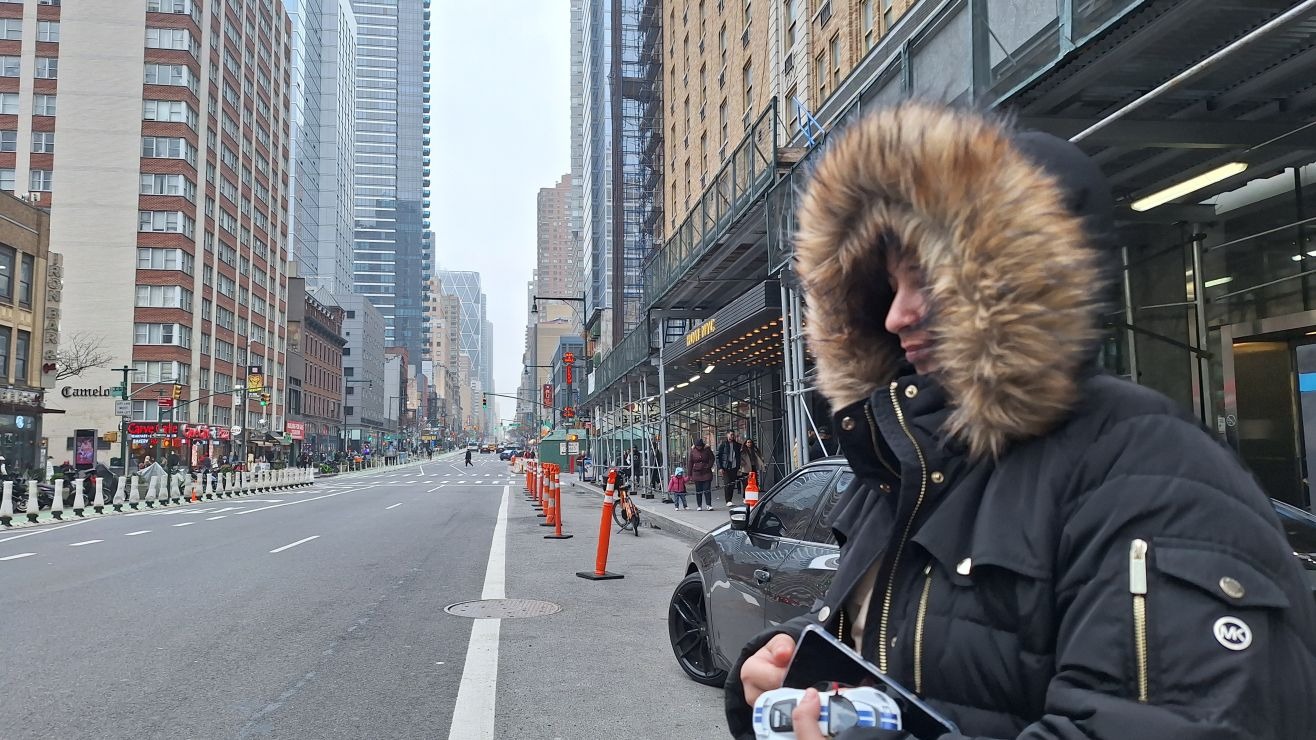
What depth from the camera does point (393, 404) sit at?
155 metres

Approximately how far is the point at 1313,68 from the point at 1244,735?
28.0ft

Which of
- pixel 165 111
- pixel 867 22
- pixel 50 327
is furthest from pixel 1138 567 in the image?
pixel 165 111

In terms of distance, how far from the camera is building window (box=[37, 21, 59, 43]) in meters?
60.2

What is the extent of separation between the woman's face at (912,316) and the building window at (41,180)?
72874 mm

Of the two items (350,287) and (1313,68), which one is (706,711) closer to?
(1313,68)

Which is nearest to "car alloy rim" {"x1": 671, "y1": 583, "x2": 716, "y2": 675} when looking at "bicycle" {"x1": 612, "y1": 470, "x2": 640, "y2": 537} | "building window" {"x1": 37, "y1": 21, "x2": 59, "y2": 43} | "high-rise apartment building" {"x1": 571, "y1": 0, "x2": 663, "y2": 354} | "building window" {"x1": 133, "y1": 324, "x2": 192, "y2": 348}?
"bicycle" {"x1": 612, "y1": 470, "x2": 640, "y2": 537}

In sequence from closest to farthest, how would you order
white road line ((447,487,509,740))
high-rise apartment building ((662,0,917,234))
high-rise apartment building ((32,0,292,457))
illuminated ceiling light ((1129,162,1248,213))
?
white road line ((447,487,509,740))
illuminated ceiling light ((1129,162,1248,213))
high-rise apartment building ((662,0,917,234))
high-rise apartment building ((32,0,292,457))

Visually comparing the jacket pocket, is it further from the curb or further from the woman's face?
the curb

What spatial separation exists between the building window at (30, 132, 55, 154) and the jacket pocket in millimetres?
74276

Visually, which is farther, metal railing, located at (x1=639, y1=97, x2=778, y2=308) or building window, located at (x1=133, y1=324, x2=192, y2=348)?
building window, located at (x1=133, y1=324, x2=192, y2=348)

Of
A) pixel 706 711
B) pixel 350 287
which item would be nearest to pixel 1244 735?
pixel 706 711

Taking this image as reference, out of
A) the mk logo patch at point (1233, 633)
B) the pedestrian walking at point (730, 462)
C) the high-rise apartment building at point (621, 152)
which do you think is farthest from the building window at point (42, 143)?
the mk logo patch at point (1233, 633)

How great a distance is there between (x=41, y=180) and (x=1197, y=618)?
74.4m

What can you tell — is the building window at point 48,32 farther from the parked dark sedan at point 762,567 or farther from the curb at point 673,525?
the parked dark sedan at point 762,567
